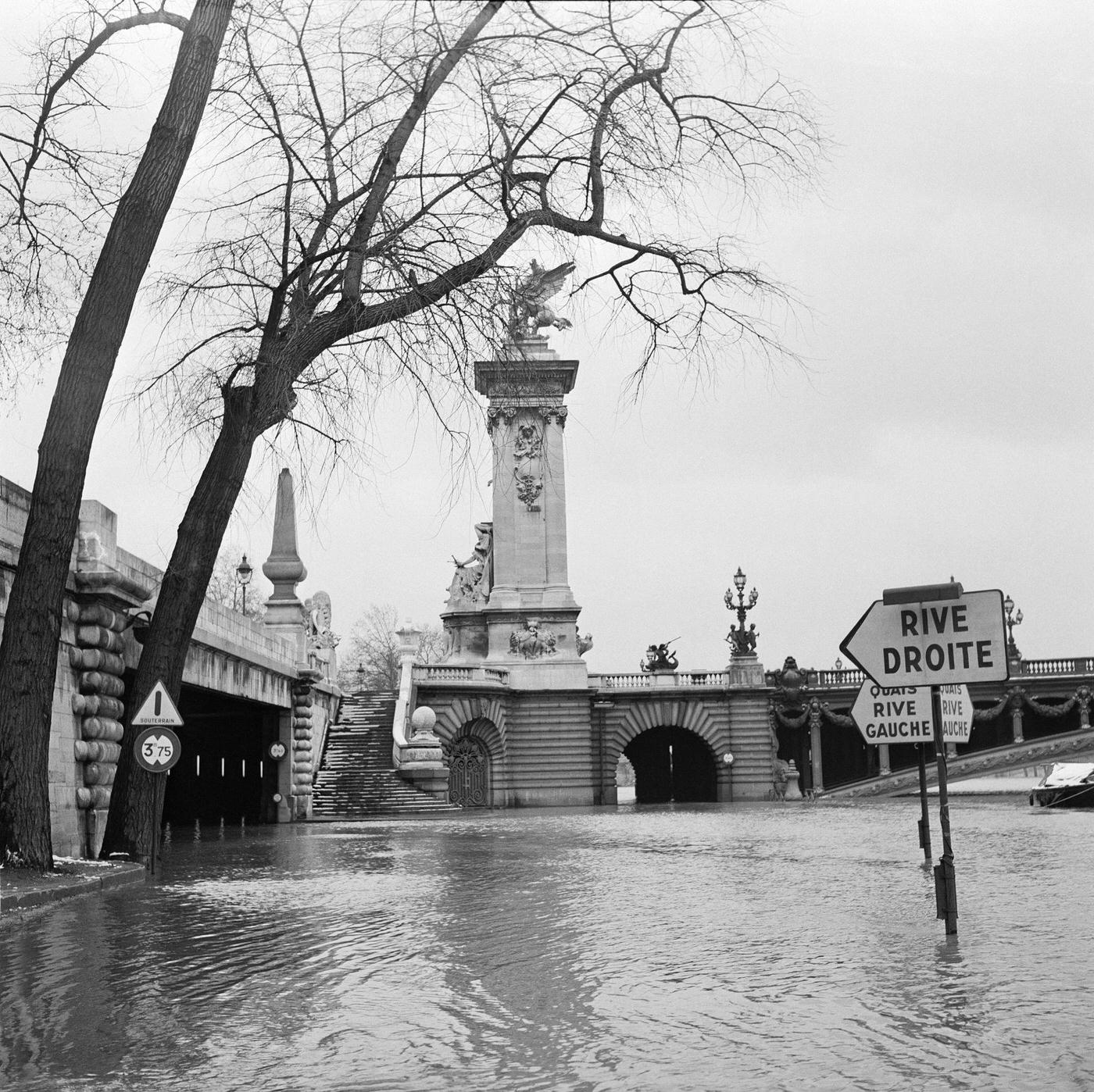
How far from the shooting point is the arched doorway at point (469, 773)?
56.7m

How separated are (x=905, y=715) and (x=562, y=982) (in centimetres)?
867

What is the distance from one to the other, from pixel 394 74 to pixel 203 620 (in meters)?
13.9

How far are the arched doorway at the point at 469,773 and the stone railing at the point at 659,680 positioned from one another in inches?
233

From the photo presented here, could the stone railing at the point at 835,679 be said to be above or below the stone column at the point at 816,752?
above

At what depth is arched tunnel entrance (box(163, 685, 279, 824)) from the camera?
1470 inches

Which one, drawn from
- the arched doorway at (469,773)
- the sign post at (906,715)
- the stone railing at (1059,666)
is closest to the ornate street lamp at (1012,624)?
the stone railing at (1059,666)

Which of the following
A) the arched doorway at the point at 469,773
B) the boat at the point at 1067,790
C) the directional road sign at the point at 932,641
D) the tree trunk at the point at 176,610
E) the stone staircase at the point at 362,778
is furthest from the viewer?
the arched doorway at the point at 469,773

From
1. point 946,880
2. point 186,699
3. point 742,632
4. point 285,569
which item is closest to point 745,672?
point 742,632

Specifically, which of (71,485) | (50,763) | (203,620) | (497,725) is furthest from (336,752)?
(71,485)

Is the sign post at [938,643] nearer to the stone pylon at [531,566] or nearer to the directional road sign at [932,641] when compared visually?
the directional road sign at [932,641]

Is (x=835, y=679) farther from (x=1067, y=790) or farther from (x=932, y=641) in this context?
(x=932, y=641)

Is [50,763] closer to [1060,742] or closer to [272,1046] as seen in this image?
[272,1046]

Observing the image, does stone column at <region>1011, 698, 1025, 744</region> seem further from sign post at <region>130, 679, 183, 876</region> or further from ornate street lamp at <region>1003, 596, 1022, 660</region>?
sign post at <region>130, 679, 183, 876</region>

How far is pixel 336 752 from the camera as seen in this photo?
44281 mm
